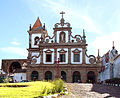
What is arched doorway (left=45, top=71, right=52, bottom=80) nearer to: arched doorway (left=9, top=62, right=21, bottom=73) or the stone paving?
arched doorway (left=9, top=62, right=21, bottom=73)

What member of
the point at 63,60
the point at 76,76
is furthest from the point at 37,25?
the point at 76,76

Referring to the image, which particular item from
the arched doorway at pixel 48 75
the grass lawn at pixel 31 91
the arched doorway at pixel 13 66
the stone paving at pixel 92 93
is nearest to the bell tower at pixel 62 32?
the arched doorway at pixel 48 75

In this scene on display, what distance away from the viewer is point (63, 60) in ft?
137

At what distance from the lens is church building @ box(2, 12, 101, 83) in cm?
4075

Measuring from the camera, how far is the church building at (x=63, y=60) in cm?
4075

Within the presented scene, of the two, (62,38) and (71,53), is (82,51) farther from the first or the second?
(62,38)

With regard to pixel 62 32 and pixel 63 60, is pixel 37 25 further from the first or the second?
pixel 63 60

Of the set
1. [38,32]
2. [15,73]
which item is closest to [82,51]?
[38,32]

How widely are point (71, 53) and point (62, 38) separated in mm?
3638

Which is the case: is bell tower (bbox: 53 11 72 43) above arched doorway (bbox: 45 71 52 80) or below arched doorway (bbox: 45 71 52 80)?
above

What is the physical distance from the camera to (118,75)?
3356 cm

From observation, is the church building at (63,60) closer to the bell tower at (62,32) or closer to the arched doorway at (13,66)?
the bell tower at (62,32)

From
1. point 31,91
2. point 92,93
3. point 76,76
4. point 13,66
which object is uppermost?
point 13,66

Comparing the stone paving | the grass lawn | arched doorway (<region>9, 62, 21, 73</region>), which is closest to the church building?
arched doorway (<region>9, 62, 21, 73</region>)
